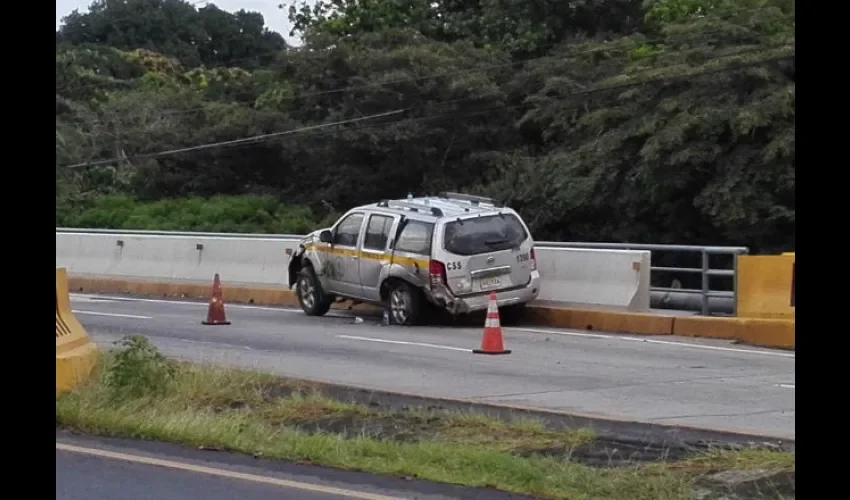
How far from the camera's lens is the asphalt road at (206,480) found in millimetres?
7570

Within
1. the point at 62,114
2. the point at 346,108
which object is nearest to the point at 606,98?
the point at 346,108

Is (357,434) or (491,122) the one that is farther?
(491,122)

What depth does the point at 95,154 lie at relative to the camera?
45.9 meters

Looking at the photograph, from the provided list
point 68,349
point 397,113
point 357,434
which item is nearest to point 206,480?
point 357,434

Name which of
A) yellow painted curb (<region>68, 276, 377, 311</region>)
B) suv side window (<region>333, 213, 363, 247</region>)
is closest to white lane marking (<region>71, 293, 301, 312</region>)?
yellow painted curb (<region>68, 276, 377, 311</region>)

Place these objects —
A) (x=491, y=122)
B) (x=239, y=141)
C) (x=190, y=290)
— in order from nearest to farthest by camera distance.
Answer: (x=190, y=290) → (x=491, y=122) → (x=239, y=141)

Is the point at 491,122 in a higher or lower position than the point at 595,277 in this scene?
higher

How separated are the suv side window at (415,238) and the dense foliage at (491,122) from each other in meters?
5.28

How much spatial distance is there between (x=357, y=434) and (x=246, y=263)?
15376 millimetres

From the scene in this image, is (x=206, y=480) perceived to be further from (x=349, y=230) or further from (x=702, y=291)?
(x=349, y=230)

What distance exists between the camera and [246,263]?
79.7 ft

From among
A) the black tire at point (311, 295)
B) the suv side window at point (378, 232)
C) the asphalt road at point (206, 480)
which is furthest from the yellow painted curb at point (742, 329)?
the asphalt road at point (206, 480)

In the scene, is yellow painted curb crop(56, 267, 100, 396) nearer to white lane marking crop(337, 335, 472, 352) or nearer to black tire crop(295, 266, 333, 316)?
white lane marking crop(337, 335, 472, 352)

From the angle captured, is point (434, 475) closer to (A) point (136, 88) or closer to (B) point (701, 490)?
(B) point (701, 490)
